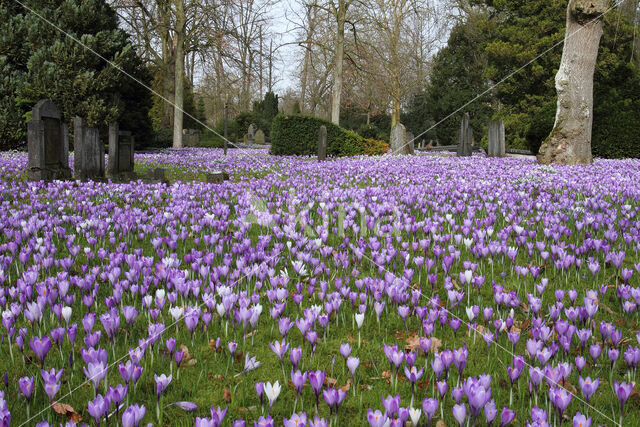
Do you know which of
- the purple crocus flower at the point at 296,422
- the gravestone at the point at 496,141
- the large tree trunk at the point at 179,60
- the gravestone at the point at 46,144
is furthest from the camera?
the large tree trunk at the point at 179,60

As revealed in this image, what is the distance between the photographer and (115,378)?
6.66ft

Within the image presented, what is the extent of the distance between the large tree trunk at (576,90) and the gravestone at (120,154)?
37.3ft

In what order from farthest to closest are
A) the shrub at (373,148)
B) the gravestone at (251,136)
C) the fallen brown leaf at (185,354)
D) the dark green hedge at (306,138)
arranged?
the gravestone at (251,136) → the shrub at (373,148) → the dark green hedge at (306,138) → the fallen brown leaf at (185,354)

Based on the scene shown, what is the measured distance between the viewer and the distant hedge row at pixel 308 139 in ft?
70.4

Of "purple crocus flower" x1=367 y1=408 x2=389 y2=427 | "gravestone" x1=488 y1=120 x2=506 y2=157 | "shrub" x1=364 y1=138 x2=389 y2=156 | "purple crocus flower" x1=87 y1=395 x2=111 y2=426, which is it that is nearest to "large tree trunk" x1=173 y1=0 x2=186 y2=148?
"shrub" x1=364 y1=138 x2=389 y2=156

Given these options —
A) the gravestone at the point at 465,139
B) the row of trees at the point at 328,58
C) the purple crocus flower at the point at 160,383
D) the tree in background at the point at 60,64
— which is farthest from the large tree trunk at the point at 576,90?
the tree in background at the point at 60,64

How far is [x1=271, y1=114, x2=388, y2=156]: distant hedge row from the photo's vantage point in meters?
21.5

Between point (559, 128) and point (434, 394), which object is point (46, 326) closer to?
point (434, 394)

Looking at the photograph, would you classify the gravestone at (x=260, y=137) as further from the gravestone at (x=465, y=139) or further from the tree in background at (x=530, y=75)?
the gravestone at (x=465, y=139)

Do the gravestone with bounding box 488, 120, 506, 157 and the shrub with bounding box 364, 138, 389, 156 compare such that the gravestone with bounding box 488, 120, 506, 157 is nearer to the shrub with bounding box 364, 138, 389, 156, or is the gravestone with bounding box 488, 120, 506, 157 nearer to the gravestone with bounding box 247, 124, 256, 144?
the shrub with bounding box 364, 138, 389, 156

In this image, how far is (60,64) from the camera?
65.3ft

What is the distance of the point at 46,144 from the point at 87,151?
0.70 meters

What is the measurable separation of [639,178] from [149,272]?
369 inches

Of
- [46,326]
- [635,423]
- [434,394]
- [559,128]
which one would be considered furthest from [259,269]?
[559,128]
